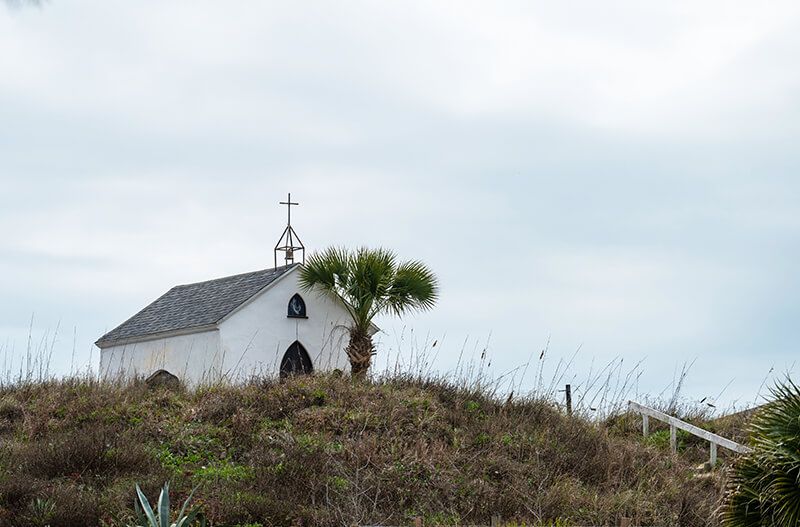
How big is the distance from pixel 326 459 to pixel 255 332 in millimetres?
13328

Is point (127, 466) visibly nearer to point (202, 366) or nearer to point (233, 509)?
point (233, 509)

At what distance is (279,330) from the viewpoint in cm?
2448

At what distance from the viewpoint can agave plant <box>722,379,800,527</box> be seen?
31.9 ft

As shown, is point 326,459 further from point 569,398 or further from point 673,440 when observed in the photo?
point 569,398

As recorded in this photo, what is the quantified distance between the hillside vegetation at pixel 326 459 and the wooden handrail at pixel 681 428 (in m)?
0.46

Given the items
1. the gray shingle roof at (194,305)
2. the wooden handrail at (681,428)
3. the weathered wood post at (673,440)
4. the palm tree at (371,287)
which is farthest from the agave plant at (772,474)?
the gray shingle roof at (194,305)

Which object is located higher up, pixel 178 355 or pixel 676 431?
pixel 178 355

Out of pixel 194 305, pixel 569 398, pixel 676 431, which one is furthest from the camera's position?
pixel 194 305

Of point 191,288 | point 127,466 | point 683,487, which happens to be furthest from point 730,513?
point 191,288

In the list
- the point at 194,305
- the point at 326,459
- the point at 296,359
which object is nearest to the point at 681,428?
the point at 326,459

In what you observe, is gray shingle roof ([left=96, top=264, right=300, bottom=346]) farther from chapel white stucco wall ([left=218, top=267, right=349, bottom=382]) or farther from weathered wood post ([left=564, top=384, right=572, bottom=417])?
weathered wood post ([left=564, top=384, right=572, bottom=417])

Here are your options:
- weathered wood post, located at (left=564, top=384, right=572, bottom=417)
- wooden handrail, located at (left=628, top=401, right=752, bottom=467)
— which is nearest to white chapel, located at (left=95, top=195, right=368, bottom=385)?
weathered wood post, located at (left=564, top=384, right=572, bottom=417)

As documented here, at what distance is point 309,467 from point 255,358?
13.4 meters

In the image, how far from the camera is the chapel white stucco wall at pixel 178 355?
23.8 m
